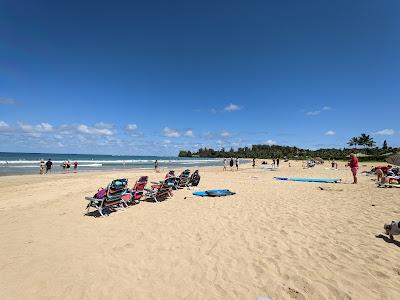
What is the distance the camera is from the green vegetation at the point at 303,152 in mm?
77156

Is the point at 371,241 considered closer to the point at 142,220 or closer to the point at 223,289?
the point at 223,289

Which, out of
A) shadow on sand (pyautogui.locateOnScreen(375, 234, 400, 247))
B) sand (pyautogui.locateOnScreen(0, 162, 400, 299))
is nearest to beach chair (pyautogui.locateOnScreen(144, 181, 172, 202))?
sand (pyautogui.locateOnScreen(0, 162, 400, 299))

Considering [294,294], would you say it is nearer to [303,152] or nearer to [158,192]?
[158,192]

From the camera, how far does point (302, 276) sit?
13.9 ft

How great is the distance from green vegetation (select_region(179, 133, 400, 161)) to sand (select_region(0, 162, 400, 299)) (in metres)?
31.5

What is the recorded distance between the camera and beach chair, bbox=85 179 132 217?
335 inches

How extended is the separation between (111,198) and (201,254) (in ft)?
15.6

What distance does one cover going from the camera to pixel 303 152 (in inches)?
4722

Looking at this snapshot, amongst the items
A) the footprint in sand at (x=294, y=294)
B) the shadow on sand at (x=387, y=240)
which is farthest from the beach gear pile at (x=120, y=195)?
the shadow on sand at (x=387, y=240)

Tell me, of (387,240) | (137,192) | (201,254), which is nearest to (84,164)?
(137,192)

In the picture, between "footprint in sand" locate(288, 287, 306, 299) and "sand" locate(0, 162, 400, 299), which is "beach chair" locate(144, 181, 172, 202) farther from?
"footprint in sand" locate(288, 287, 306, 299)

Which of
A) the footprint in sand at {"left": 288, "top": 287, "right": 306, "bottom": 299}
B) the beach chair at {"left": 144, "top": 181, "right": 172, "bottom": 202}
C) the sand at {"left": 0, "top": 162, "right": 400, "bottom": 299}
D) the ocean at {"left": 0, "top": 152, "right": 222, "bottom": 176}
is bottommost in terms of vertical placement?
the footprint in sand at {"left": 288, "top": 287, "right": 306, "bottom": 299}

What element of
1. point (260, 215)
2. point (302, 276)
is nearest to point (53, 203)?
point (260, 215)

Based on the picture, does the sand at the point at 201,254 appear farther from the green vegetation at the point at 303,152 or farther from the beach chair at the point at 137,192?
the green vegetation at the point at 303,152
